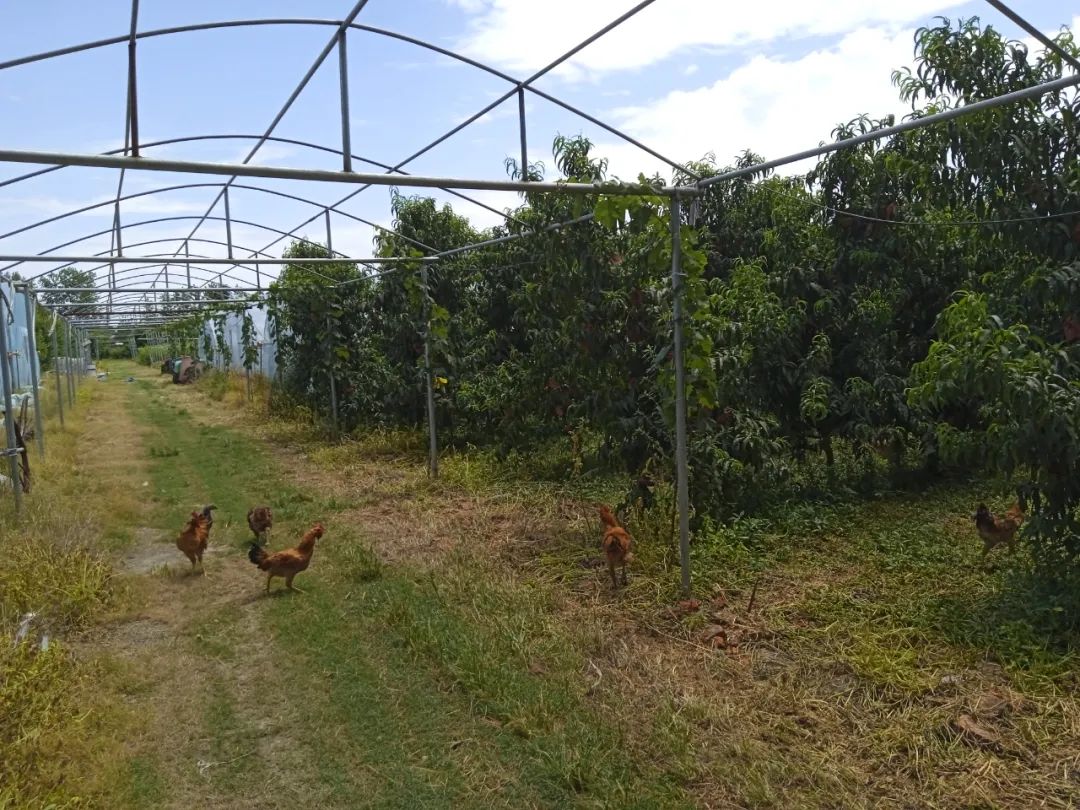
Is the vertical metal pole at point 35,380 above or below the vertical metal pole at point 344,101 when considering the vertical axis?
below

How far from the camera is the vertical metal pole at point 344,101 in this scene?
4125 mm

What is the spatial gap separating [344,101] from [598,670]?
3354 millimetres

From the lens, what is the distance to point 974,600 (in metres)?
4.52

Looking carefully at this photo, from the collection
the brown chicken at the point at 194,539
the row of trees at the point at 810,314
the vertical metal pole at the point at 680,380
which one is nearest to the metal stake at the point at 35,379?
the row of trees at the point at 810,314

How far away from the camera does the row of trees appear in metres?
4.21

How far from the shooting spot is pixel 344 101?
4.29 m

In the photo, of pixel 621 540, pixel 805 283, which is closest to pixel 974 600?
pixel 621 540

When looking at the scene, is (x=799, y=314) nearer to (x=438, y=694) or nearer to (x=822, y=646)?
(x=822, y=646)

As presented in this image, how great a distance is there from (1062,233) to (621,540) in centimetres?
320

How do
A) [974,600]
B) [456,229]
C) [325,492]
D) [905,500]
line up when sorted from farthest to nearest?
[456,229] → [325,492] → [905,500] → [974,600]

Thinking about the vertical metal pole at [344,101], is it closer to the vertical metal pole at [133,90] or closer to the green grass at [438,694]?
the vertical metal pole at [133,90]

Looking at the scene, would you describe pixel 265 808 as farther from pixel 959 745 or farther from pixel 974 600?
pixel 974 600

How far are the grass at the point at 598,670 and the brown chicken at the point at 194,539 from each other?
0.20m

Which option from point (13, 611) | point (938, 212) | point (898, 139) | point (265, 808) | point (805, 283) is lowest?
point (265, 808)
